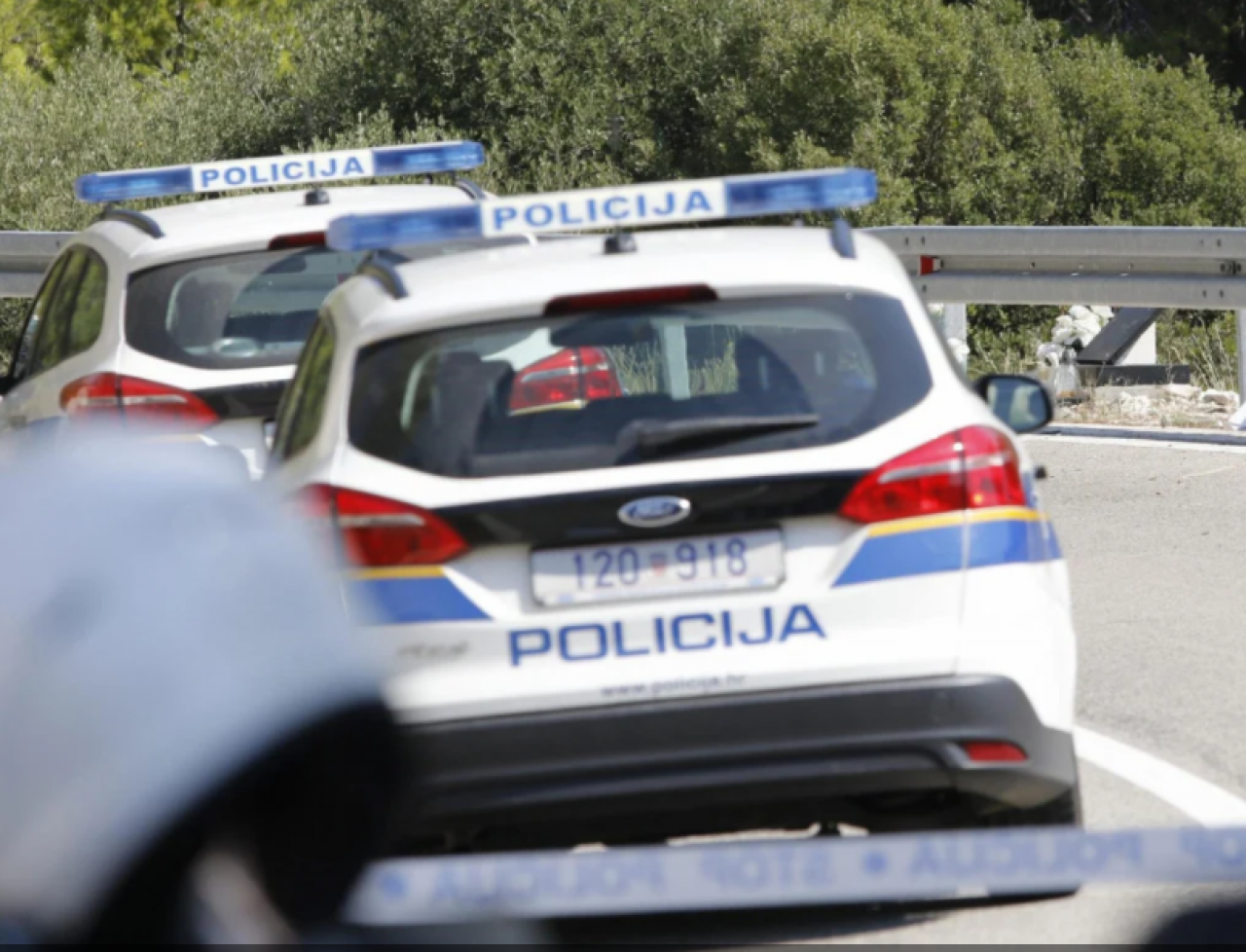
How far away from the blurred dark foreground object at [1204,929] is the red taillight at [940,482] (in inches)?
97.4

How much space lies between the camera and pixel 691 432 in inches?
174

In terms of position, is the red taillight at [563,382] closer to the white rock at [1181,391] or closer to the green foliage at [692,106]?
the white rock at [1181,391]

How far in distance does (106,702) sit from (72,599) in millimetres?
66

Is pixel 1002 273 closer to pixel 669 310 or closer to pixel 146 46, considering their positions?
pixel 669 310

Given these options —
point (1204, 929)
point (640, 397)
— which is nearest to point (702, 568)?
point (640, 397)

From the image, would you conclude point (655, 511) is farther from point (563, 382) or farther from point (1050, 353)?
point (1050, 353)

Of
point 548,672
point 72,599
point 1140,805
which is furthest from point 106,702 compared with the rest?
point 1140,805

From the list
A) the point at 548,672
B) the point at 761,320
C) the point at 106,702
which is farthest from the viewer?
the point at 761,320

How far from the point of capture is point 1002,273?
44.5 feet

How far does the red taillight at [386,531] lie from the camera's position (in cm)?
438

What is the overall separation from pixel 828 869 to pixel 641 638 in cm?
169

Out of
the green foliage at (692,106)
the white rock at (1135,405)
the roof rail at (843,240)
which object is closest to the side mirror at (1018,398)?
the roof rail at (843,240)

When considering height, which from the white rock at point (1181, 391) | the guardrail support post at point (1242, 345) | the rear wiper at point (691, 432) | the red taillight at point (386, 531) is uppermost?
the rear wiper at point (691, 432)

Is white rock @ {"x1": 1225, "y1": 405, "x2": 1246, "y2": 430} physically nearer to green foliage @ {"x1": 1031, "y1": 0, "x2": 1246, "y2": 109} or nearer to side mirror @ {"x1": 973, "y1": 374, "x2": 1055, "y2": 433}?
side mirror @ {"x1": 973, "y1": 374, "x2": 1055, "y2": 433}
